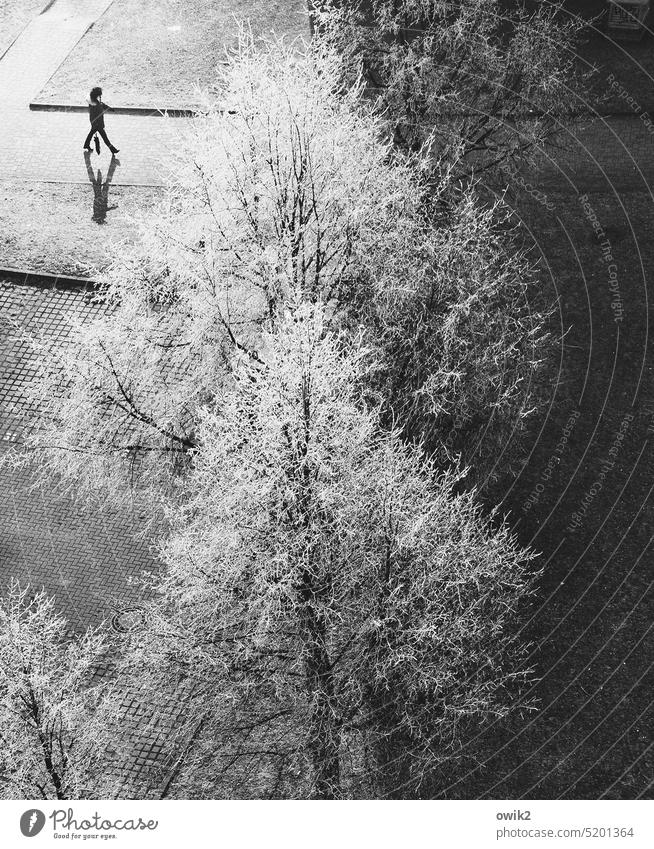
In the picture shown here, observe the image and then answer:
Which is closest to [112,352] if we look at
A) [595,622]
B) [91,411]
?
[91,411]

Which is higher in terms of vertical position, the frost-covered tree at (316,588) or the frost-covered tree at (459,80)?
the frost-covered tree at (459,80)

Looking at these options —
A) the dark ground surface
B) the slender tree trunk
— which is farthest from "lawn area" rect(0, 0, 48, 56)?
the slender tree trunk

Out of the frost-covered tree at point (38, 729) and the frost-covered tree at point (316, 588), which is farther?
the frost-covered tree at point (316, 588)

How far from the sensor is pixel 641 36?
48375 millimetres

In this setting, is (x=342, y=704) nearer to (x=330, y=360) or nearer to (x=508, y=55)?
(x=330, y=360)

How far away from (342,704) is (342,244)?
11.0 metres

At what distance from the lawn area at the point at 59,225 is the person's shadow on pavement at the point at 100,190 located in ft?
0.45

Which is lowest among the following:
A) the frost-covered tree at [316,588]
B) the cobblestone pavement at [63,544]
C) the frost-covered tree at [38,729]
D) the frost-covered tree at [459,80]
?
the cobblestone pavement at [63,544]

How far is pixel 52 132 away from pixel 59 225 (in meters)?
5.57

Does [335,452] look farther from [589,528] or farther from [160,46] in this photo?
[160,46]

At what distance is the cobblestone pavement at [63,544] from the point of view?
98.1 ft

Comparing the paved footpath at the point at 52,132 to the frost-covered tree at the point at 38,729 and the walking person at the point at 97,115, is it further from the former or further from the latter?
the frost-covered tree at the point at 38,729

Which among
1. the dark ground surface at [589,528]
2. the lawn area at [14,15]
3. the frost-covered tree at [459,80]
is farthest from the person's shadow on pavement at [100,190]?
the dark ground surface at [589,528]

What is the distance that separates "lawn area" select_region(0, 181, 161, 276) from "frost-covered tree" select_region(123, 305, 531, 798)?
15.6m
